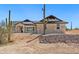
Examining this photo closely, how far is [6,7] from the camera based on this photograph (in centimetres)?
1852

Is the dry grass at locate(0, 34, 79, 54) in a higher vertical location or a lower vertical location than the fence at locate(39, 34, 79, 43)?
lower

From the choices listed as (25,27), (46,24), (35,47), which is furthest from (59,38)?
(25,27)

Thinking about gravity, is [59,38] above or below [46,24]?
below

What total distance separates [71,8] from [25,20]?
0.81 meters

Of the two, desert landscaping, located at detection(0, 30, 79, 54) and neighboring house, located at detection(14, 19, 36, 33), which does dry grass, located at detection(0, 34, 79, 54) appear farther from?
neighboring house, located at detection(14, 19, 36, 33)

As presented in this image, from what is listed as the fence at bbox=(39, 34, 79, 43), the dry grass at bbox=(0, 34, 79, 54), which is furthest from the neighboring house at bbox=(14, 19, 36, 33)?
the fence at bbox=(39, 34, 79, 43)

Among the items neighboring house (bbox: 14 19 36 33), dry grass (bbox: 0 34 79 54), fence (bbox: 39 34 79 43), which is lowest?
dry grass (bbox: 0 34 79 54)

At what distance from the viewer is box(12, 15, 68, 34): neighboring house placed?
1848cm

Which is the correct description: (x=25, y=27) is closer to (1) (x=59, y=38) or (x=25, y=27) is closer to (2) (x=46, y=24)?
(2) (x=46, y=24)

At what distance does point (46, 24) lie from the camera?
1852 centimetres

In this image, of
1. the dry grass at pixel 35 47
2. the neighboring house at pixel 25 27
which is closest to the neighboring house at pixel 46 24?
the neighboring house at pixel 25 27

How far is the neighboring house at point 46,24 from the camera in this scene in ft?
60.6
